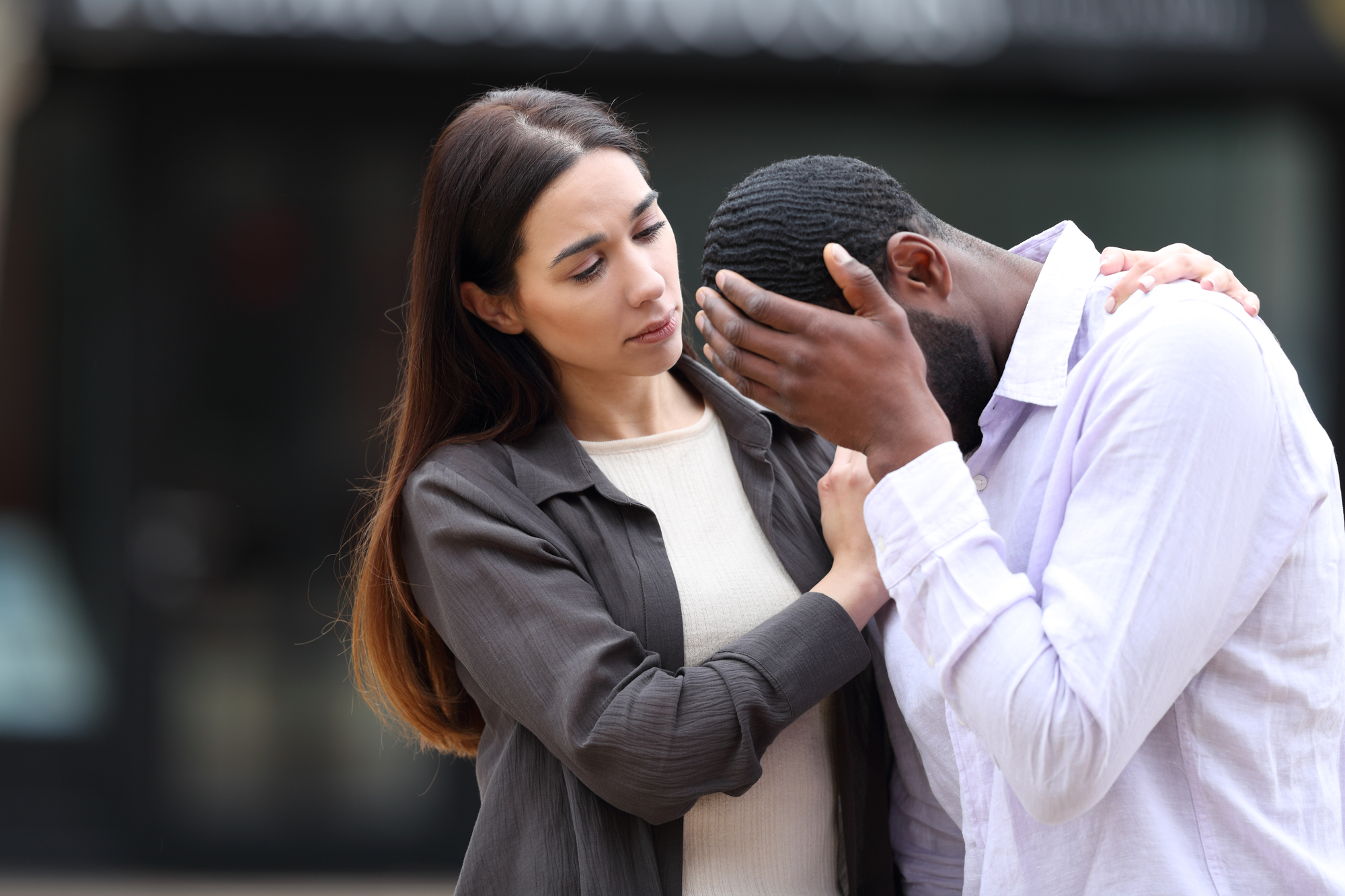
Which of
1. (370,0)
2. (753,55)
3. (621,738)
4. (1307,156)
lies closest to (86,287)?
(370,0)

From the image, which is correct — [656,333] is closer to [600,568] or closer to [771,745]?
[600,568]

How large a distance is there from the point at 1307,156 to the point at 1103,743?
535 centimetres

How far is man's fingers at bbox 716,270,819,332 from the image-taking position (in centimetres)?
144

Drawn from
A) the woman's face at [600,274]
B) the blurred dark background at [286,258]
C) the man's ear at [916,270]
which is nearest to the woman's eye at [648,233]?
the woman's face at [600,274]

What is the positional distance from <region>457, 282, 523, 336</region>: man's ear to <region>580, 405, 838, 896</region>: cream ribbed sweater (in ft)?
0.80

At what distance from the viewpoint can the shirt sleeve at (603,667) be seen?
1.67 meters

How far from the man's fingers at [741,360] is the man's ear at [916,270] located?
208 millimetres

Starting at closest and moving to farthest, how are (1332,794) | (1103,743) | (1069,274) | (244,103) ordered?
(1103,743) → (1332,794) → (1069,274) → (244,103)

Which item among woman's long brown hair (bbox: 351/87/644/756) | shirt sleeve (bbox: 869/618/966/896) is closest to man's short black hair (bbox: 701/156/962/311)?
woman's long brown hair (bbox: 351/87/644/756)

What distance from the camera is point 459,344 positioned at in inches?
82.1

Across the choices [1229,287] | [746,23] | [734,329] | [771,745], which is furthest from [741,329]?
[746,23]

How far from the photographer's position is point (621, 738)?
1.66 metres

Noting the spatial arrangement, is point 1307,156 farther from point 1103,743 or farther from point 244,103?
point 1103,743

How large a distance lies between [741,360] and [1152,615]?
0.55 metres
